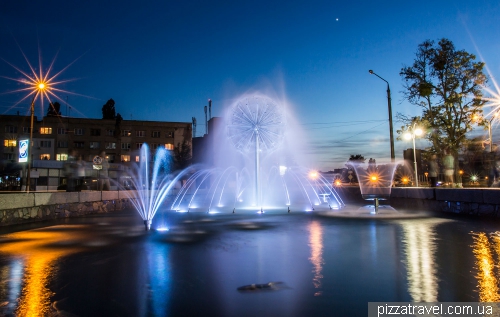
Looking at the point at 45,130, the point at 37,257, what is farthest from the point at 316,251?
the point at 45,130

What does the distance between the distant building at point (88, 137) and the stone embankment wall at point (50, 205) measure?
44793 mm

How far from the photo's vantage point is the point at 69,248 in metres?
9.38

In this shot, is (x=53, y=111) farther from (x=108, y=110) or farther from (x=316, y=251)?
(x=316, y=251)

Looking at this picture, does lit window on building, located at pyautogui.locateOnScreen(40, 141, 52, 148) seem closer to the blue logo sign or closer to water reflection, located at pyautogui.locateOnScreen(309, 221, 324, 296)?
the blue logo sign

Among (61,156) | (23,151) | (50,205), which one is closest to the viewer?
Answer: (50,205)

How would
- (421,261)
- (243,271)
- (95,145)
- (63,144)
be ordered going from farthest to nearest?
1. (95,145)
2. (63,144)
3. (421,261)
4. (243,271)

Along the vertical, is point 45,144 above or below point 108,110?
below

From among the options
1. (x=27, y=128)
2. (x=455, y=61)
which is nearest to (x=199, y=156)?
(x=27, y=128)

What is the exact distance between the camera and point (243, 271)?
269 inches

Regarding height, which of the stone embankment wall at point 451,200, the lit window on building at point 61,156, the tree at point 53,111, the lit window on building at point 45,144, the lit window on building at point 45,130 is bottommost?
the stone embankment wall at point 451,200

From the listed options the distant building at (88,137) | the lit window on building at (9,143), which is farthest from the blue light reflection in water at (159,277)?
the lit window on building at (9,143)

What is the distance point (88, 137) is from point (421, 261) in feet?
236

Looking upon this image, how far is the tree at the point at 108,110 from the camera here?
7722 centimetres

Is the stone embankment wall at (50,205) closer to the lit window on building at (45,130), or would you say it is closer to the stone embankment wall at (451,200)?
the stone embankment wall at (451,200)
